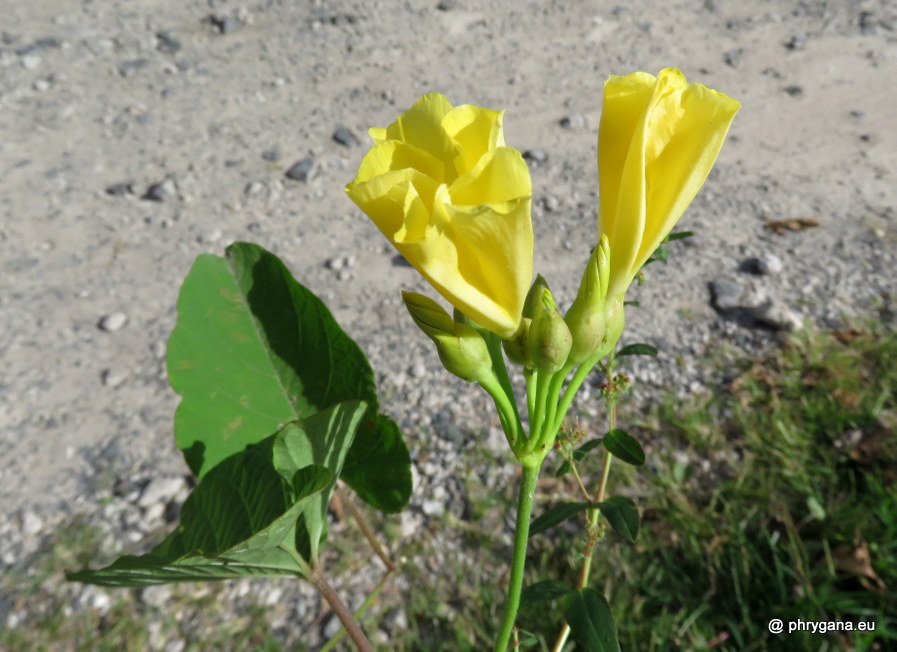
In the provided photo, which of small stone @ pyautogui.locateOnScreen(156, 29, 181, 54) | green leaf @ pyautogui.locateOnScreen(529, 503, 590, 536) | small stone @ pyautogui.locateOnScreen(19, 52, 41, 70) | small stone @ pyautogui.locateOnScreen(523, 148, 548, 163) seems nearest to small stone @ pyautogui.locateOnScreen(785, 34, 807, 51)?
small stone @ pyautogui.locateOnScreen(523, 148, 548, 163)

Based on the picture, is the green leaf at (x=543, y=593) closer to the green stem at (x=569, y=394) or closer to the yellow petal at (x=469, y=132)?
the green stem at (x=569, y=394)

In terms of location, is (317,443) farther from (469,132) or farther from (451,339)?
(469,132)

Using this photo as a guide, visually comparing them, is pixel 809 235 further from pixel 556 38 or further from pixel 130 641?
pixel 130 641

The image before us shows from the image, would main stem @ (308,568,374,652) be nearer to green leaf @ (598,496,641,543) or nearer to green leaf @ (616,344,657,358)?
green leaf @ (598,496,641,543)

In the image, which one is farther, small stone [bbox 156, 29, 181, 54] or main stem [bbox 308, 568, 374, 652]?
small stone [bbox 156, 29, 181, 54]

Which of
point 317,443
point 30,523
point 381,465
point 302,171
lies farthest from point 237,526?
point 302,171

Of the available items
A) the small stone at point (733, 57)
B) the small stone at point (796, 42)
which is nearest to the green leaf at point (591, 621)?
the small stone at point (733, 57)

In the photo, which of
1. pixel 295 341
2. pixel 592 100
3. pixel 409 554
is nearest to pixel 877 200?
pixel 592 100
